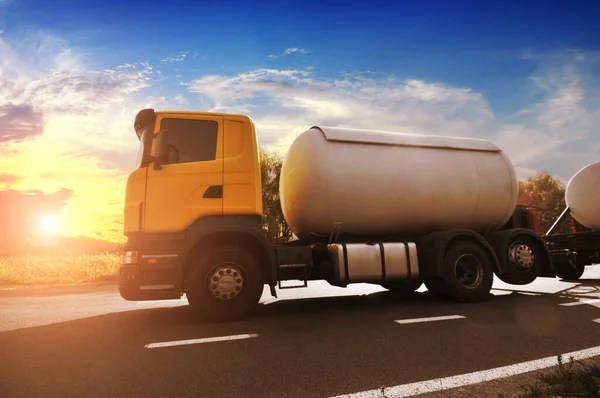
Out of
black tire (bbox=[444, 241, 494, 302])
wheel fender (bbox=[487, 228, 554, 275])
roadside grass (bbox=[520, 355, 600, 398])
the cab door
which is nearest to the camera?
roadside grass (bbox=[520, 355, 600, 398])

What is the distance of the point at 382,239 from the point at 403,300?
121cm

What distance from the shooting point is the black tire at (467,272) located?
7.38 m

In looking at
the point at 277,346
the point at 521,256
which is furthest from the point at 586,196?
the point at 277,346

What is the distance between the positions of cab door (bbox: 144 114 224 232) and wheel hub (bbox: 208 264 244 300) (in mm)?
770

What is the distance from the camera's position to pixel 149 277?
18.8 feet

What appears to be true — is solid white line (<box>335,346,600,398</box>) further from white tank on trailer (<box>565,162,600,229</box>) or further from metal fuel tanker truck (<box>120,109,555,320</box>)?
white tank on trailer (<box>565,162,600,229</box>)

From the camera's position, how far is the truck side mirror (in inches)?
229

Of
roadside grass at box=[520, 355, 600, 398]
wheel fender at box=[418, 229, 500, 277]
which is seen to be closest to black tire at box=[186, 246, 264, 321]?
wheel fender at box=[418, 229, 500, 277]

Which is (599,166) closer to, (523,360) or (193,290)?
(523,360)

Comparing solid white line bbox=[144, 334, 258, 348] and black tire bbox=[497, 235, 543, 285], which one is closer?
solid white line bbox=[144, 334, 258, 348]

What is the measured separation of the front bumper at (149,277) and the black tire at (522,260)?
5.90 m

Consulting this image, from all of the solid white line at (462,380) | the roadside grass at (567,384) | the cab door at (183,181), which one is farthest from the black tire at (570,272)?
the cab door at (183,181)

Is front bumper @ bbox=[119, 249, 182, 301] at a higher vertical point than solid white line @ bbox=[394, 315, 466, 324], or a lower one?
higher

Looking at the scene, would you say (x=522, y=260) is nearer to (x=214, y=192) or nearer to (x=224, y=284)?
(x=224, y=284)
